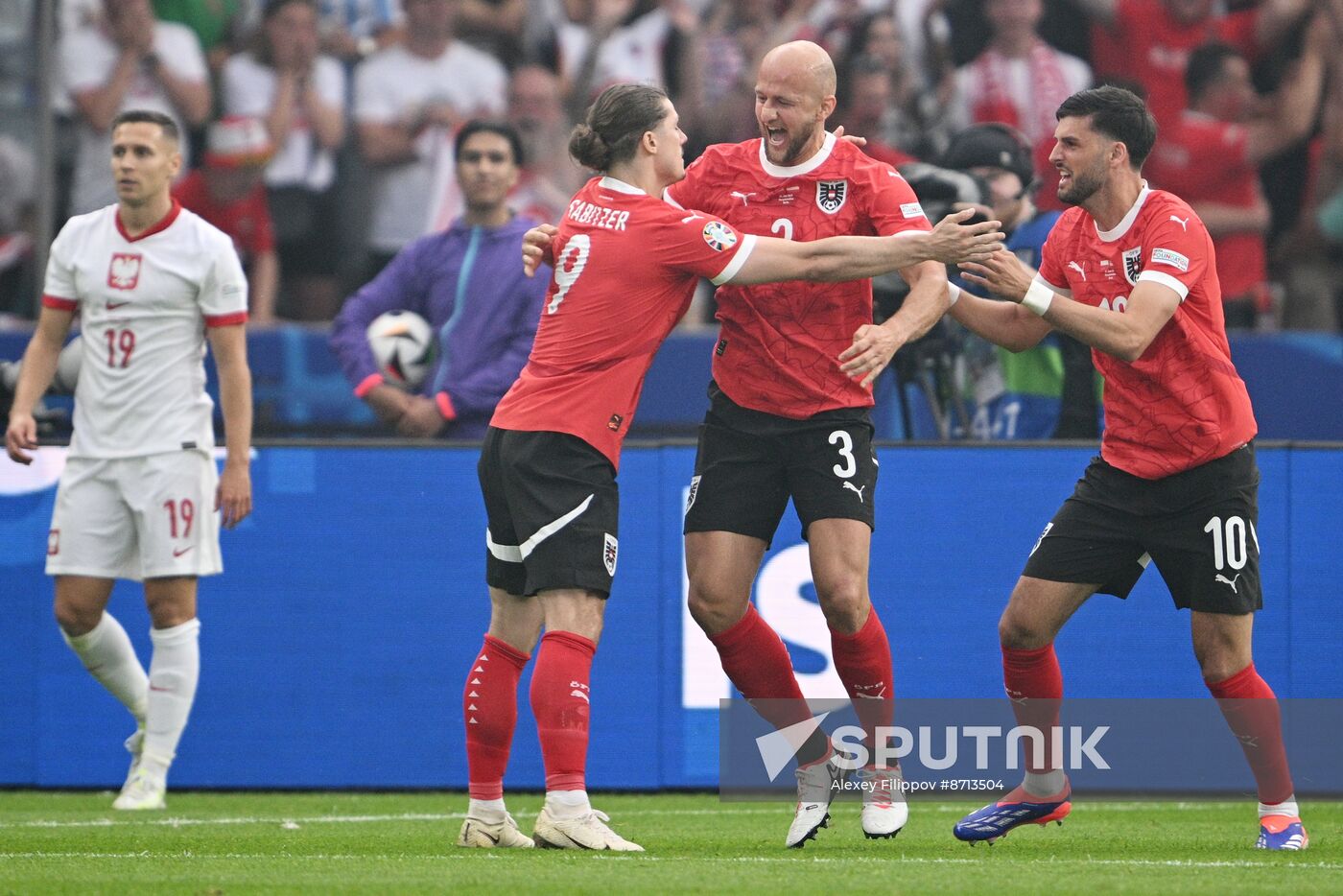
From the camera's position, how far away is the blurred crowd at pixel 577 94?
32.5 ft

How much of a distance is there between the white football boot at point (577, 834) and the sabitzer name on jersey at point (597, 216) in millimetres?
1587

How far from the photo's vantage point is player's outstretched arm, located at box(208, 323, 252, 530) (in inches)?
265

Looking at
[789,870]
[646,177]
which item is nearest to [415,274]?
[646,177]

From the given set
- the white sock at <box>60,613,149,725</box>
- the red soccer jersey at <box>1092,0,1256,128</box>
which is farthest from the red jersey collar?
the red soccer jersey at <box>1092,0,1256,128</box>

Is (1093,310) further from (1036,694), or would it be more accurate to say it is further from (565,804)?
(565,804)

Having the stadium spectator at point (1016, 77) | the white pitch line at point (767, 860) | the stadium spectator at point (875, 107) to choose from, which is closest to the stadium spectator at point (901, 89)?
the stadium spectator at point (875, 107)

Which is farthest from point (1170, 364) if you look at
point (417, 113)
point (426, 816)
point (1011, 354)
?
point (417, 113)

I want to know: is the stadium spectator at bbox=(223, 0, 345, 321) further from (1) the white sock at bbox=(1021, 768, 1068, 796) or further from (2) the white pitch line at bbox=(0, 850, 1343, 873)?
(1) the white sock at bbox=(1021, 768, 1068, 796)

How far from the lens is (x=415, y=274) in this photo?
26.6 ft

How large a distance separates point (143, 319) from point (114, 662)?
1.28 metres

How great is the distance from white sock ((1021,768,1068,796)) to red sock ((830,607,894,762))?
18.6 inches

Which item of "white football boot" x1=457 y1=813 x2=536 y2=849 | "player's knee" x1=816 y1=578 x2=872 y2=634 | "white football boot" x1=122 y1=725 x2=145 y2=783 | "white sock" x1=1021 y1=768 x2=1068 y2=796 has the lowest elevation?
"white football boot" x1=122 y1=725 x2=145 y2=783

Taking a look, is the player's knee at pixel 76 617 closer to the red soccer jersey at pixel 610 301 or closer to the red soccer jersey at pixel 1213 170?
the red soccer jersey at pixel 610 301

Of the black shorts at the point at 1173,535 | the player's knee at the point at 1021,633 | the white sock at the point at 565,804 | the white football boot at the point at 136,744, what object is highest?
the black shorts at the point at 1173,535
